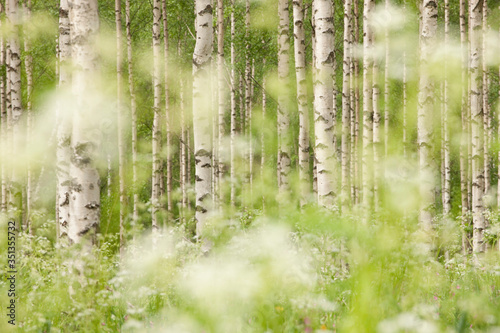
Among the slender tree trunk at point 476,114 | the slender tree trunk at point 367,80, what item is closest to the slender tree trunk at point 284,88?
the slender tree trunk at point 367,80

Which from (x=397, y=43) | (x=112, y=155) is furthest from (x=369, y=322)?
(x=112, y=155)

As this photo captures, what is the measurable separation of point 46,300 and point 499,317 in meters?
3.29

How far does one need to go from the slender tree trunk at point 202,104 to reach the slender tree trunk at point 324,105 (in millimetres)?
1709

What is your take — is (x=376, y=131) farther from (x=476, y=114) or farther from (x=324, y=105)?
(x=324, y=105)

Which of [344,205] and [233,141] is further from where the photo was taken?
[233,141]

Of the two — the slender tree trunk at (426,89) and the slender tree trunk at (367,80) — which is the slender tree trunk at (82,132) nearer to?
the slender tree trunk at (426,89)

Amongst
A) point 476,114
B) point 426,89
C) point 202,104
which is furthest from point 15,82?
point 476,114

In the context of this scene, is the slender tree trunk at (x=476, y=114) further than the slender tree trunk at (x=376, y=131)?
No

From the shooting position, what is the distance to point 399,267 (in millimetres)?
2801

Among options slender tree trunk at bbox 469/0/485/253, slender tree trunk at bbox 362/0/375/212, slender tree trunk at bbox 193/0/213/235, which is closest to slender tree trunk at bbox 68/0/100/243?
slender tree trunk at bbox 193/0/213/235

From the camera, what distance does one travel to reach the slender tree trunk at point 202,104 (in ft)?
21.0

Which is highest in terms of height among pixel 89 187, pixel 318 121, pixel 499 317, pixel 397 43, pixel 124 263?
pixel 397 43

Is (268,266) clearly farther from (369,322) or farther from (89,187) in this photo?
(89,187)

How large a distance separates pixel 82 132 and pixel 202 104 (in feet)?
9.12
